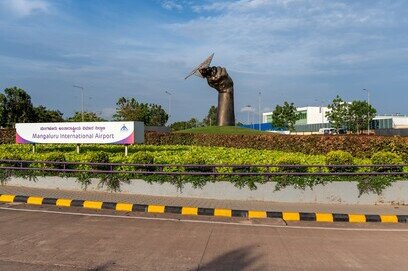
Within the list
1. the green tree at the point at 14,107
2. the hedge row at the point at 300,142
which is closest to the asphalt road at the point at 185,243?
the hedge row at the point at 300,142

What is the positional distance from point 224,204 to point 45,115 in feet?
240

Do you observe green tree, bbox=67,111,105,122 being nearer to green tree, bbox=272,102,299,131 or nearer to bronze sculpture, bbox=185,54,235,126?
green tree, bbox=272,102,299,131

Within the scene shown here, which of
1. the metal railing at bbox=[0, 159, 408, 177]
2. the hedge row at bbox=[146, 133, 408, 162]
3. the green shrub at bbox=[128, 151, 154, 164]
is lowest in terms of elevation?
the metal railing at bbox=[0, 159, 408, 177]

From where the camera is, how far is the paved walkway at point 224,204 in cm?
1051

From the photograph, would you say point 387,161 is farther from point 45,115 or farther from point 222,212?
point 45,115

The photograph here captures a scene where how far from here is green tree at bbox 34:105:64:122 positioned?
238 ft

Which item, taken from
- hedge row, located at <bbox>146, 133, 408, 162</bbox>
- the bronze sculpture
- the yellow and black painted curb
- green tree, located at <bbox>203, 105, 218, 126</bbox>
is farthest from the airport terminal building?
the yellow and black painted curb

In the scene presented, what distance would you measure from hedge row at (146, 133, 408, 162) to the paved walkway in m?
3.63

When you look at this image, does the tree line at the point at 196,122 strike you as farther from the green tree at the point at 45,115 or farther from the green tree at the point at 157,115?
the green tree at the point at 45,115

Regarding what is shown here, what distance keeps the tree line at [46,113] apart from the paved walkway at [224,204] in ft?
177

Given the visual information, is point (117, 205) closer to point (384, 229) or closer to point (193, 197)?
point (193, 197)

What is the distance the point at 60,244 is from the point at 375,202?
788 centimetres

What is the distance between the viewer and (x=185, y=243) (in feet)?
24.4

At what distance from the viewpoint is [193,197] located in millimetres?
11859
